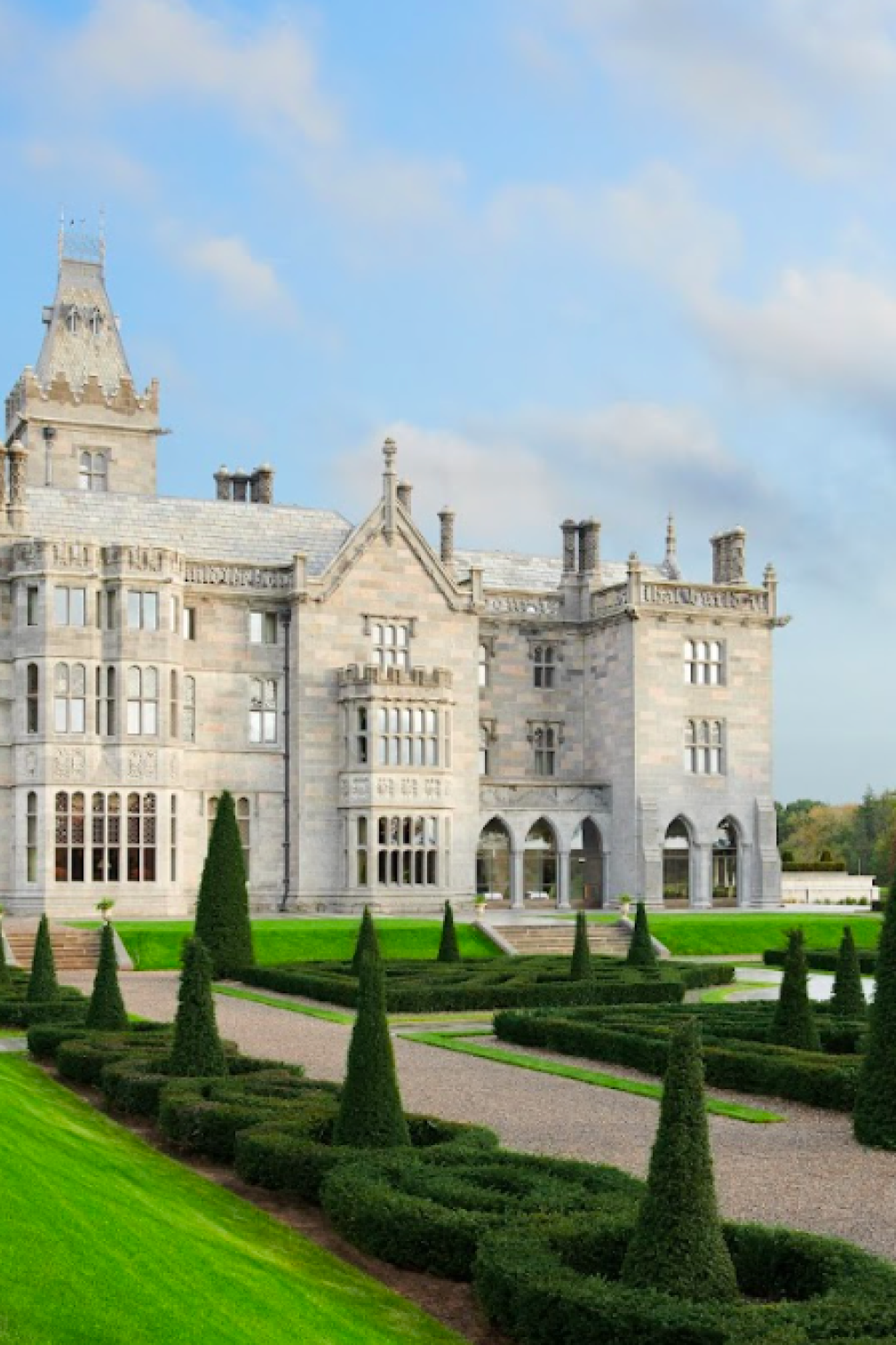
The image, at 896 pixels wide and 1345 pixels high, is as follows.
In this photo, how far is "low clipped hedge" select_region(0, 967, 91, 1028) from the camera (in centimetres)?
3020

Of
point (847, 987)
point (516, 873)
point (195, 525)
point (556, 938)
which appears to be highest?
point (195, 525)

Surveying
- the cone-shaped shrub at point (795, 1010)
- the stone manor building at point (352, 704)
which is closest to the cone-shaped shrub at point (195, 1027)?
the cone-shaped shrub at point (795, 1010)

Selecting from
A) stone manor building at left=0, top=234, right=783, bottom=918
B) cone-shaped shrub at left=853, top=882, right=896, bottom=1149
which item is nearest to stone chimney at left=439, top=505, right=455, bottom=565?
stone manor building at left=0, top=234, right=783, bottom=918

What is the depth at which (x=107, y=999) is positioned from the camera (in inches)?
1085

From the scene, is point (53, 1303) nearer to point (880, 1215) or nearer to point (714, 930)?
point (880, 1215)

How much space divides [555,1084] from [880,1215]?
8814mm

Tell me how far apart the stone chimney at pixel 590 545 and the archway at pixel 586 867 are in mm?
9944

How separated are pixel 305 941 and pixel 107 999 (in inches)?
831

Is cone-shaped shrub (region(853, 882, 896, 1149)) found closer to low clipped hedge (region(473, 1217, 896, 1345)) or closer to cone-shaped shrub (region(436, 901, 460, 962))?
low clipped hedge (region(473, 1217, 896, 1345))

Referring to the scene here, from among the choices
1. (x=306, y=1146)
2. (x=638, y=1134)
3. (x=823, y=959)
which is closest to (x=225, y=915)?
(x=823, y=959)

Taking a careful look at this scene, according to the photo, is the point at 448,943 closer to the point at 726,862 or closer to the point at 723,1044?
the point at 723,1044

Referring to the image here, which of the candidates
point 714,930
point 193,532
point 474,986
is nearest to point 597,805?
point 714,930

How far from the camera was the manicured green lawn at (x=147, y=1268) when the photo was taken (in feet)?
33.6

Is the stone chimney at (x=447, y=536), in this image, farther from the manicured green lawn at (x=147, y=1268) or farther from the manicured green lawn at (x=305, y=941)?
the manicured green lawn at (x=147, y=1268)
